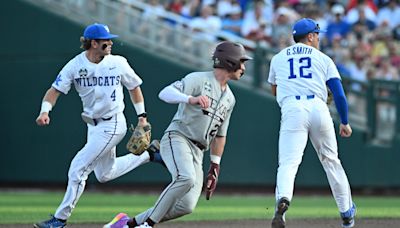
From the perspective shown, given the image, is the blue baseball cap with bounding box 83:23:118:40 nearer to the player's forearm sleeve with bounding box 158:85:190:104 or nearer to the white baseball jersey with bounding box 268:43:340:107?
the player's forearm sleeve with bounding box 158:85:190:104

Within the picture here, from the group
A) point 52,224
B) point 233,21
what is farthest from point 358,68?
point 52,224

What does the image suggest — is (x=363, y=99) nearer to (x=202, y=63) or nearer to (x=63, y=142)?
(x=202, y=63)

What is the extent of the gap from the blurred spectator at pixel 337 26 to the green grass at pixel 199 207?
3.26 metres

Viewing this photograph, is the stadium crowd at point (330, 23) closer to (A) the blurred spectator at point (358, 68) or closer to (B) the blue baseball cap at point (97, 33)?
(A) the blurred spectator at point (358, 68)

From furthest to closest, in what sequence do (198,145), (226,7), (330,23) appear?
1. (226,7)
2. (330,23)
3. (198,145)

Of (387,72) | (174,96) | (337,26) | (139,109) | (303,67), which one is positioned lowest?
(139,109)

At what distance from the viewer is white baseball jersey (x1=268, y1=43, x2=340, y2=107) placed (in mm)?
8617

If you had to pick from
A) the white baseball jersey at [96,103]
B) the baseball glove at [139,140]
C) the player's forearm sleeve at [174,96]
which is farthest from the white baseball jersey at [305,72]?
the white baseball jersey at [96,103]

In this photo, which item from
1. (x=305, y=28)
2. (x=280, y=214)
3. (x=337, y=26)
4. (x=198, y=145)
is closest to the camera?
(x=280, y=214)

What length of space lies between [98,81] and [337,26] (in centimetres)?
956

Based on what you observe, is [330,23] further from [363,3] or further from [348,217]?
[348,217]

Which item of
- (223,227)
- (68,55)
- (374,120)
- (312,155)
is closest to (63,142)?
(68,55)

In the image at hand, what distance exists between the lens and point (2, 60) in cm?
1778

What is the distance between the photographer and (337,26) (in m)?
17.7
